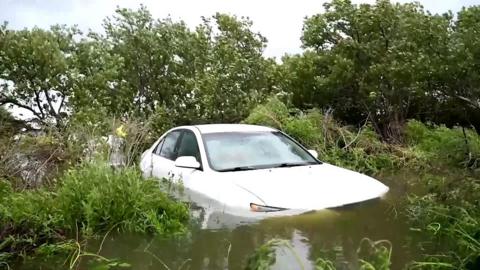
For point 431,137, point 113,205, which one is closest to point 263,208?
point 113,205

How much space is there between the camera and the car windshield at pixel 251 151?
6.21 metres

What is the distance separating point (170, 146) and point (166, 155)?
0.47 ft

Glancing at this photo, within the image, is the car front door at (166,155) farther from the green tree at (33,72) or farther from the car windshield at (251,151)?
the green tree at (33,72)

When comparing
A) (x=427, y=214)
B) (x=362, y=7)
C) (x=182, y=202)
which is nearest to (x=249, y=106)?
(x=362, y=7)

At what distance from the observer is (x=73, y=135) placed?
8188 mm

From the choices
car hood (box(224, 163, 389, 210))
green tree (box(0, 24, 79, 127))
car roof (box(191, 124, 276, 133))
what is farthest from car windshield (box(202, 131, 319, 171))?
green tree (box(0, 24, 79, 127))

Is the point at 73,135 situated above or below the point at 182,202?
above

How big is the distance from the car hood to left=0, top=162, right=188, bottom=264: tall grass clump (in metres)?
0.90

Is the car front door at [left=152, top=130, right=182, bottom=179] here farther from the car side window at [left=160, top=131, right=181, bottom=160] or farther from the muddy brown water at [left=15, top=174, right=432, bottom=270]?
the muddy brown water at [left=15, top=174, right=432, bottom=270]

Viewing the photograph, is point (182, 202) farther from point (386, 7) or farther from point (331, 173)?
point (386, 7)

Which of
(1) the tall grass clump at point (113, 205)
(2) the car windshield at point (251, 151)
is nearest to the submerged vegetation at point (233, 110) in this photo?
(1) the tall grass clump at point (113, 205)

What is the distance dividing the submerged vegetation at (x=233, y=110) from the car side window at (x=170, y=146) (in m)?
0.43

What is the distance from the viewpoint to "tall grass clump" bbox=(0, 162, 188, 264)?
5285 mm

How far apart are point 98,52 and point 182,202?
42.7ft
